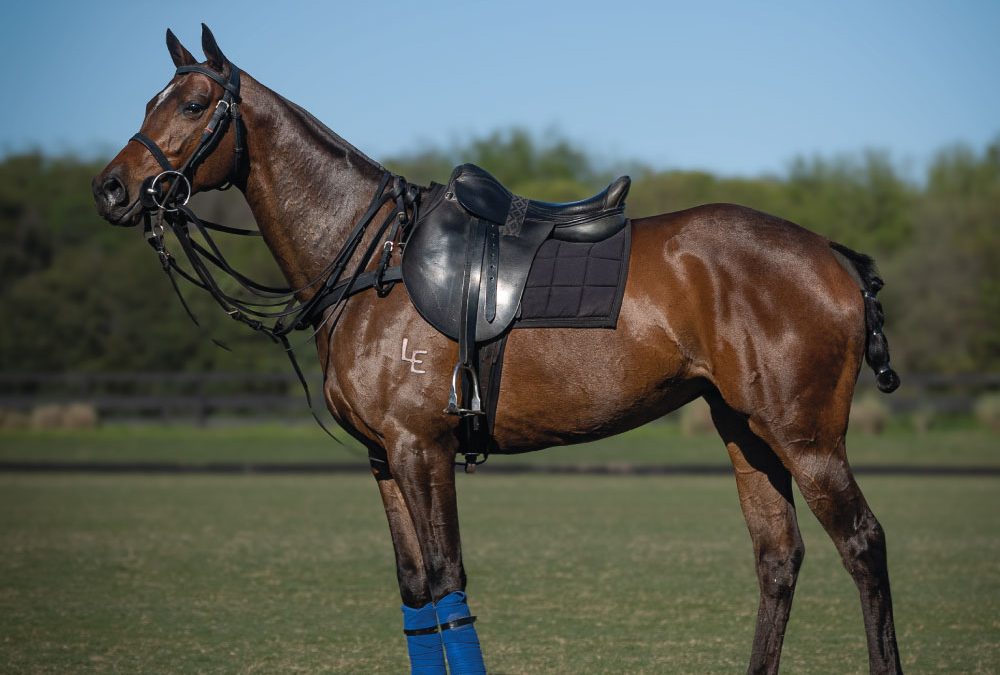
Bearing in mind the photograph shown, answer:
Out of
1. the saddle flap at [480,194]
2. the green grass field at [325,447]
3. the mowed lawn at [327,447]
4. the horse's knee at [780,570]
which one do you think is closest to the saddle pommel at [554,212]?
the saddle flap at [480,194]

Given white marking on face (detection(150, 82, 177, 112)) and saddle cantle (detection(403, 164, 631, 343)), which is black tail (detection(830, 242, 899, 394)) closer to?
saddle cantle (detection(403, 164, 631, 343))

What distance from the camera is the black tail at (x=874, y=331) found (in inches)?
207

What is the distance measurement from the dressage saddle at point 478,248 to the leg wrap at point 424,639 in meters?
1.12

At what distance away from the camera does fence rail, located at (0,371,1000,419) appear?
107 ft

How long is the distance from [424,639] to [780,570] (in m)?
1.88

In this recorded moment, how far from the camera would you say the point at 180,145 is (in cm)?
542

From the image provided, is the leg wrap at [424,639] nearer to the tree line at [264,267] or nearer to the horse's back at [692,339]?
the horse's back at [692,339]

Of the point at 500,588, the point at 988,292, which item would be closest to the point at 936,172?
the point at 988,292

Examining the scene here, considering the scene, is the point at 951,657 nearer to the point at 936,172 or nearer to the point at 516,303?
the point at 516,303

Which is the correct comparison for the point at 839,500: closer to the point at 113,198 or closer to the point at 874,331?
the point at 874,331

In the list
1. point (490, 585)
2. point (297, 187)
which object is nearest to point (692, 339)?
point (297, 187)

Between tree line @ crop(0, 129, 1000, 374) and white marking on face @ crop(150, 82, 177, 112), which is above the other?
tree line @ crop(0, 129, 1000, 374)

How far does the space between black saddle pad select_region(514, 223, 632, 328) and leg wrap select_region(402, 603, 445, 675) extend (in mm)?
1541

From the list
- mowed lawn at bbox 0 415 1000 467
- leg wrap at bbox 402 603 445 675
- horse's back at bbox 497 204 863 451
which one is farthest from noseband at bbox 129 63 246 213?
mowed lawn at bbox 0 415 1000 467
